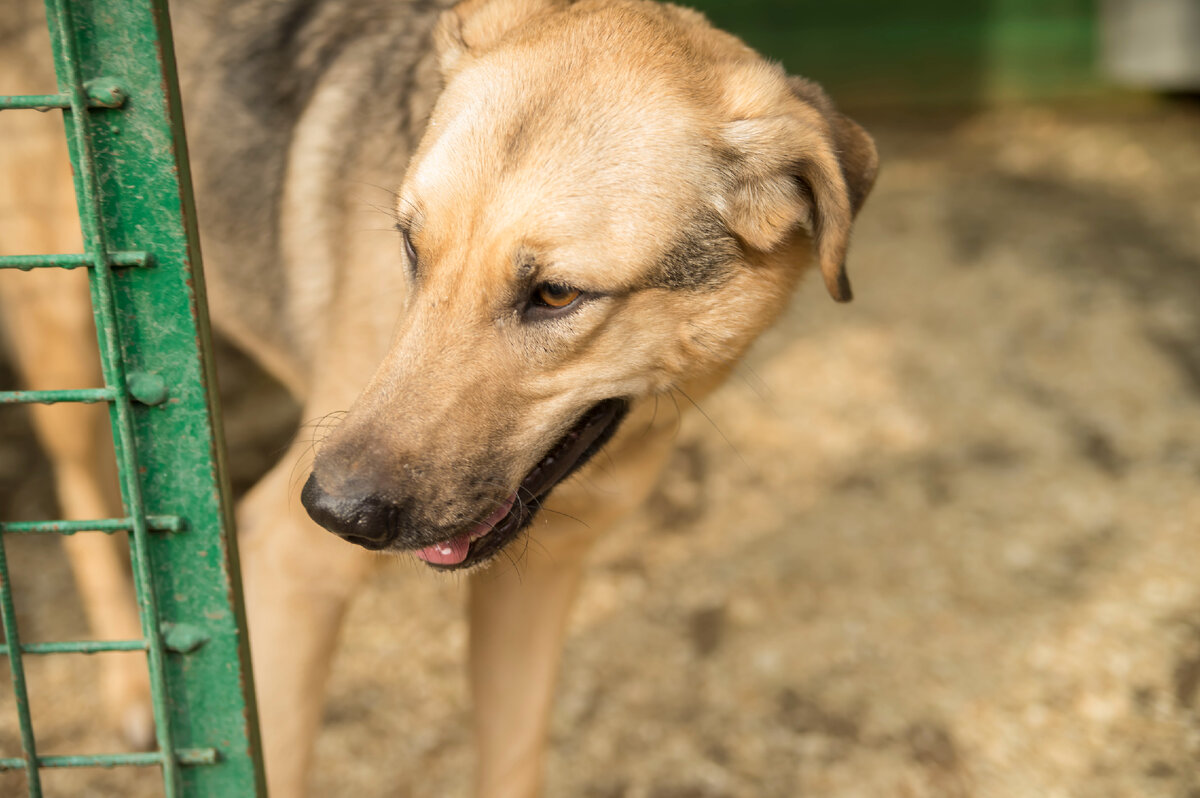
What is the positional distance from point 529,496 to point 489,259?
478mm

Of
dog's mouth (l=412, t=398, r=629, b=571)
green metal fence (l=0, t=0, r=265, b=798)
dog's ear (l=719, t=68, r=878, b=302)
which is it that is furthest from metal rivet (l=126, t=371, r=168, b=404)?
dog's ear (l=719, t=68, r=878, b=302)

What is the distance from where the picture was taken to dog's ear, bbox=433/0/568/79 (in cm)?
212

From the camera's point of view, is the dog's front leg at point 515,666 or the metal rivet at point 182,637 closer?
the metal rivet at point 182,637

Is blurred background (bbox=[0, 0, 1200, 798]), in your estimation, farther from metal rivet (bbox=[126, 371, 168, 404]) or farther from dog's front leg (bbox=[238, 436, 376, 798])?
metal rivet (bbox=[126, 371, 168, 404])

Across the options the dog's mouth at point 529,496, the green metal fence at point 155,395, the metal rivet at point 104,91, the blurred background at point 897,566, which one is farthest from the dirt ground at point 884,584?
the metal rivet at point 104,91

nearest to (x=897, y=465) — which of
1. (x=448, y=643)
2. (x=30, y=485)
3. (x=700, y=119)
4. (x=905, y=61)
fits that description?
(x=448, y=643)

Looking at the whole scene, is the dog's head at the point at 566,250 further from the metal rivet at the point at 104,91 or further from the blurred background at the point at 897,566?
the blurred background at the point at 897,566

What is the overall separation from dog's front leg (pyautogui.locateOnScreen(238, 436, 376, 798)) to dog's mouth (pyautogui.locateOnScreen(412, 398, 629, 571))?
0.33 meters

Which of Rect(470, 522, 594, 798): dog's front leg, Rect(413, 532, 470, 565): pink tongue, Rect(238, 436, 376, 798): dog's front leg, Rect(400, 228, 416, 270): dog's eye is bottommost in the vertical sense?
Rect(470, 522, 594, 798): dog's front leg

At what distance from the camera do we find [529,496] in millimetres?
1926

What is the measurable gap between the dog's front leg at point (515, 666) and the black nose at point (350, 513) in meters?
0.82

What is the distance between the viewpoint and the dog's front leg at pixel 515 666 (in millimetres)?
2490

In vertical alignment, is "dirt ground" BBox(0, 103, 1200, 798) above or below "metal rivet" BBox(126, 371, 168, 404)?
below

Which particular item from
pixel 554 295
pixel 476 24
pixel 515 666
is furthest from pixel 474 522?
pixel 476 24
